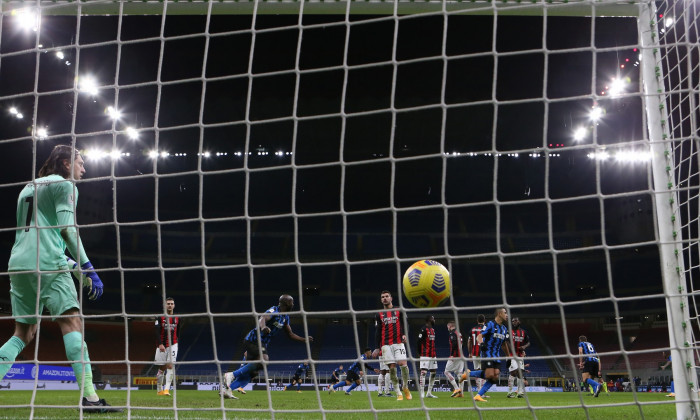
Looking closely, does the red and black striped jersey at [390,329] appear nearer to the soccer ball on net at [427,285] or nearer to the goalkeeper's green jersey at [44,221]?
the soccer ball on net at [427,285]

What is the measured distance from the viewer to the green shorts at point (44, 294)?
338 centimetres

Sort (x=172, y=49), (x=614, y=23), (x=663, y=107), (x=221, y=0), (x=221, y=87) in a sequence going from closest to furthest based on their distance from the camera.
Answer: (x=663, y=107) → (x=221, y=0) → (x=614, y=23) → (x=172, y=49) → (x=221, y=87)

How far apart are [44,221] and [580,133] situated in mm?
18695

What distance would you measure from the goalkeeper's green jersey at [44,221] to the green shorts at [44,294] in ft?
0.26

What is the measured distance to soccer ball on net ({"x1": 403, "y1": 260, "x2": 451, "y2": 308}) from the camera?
5.23 metres

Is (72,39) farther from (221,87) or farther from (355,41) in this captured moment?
(355,41)

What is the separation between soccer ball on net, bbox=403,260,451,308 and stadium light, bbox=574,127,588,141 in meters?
15.6

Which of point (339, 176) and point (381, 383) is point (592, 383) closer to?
point (381, 383)

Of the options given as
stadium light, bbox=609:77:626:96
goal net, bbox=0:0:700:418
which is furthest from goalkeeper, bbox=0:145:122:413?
stadium light, bbox=609:77:626:96

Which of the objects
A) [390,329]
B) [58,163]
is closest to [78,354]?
[58,163]

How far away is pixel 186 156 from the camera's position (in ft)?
74.8

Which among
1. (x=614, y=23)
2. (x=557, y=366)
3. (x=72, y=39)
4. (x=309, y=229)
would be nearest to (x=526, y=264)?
(x=557, y=366)

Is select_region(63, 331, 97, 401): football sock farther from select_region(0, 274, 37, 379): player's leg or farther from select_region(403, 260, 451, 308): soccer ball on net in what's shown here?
select_region(403, 260, 451, 308): soccer ball on net

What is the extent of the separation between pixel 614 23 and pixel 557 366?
1463 centimetres
